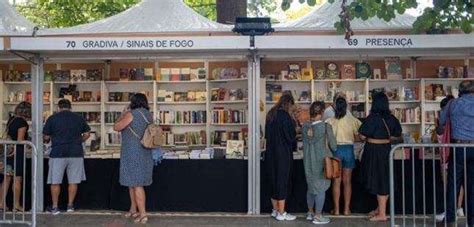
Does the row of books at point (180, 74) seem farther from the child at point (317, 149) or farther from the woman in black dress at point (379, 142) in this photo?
the woman in black dress at point (379, 142)

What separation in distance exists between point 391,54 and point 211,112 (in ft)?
12.1

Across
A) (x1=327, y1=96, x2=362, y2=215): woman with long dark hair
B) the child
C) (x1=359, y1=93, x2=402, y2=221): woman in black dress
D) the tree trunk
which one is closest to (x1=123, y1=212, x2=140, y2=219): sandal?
the child

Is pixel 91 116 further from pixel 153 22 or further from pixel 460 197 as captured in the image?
pixel 460 197

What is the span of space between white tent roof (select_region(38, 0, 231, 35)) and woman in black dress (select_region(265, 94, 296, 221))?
1484mm

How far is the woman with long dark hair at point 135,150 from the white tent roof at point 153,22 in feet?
4.52

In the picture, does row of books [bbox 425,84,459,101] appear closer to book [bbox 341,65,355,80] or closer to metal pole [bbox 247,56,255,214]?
book [bbox 341,65,355,80]

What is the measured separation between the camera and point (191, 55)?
8.21 m

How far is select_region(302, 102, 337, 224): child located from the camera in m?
7.55

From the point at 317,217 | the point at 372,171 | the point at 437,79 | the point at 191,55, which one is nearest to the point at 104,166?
the point at 191,55

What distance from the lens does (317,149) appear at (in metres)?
7.58

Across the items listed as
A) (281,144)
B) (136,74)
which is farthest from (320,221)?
(136,74)

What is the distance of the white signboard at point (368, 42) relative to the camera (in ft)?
24.0

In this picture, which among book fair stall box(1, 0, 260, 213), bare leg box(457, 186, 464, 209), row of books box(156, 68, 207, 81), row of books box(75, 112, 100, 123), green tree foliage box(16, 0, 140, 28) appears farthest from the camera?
green tree foliage box(16, 0, 140, 28)

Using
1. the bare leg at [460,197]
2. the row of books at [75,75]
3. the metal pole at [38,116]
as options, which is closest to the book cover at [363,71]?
the bare leg at [460,197]
